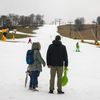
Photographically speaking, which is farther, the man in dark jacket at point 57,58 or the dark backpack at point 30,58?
the dark backpack at point 30,58

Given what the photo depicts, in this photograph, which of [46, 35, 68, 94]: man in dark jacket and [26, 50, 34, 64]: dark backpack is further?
[26, 50, 34, 64]: dark backpack

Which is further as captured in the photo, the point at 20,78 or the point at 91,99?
the point at 20,78

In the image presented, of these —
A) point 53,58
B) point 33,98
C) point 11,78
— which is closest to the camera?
point 33,98

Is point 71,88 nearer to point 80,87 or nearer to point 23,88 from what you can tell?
point 80,87

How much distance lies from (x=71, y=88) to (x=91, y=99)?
1983mm

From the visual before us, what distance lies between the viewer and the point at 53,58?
11117 millimetres

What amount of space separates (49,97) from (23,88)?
5.04ft

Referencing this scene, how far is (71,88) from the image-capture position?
41.1ft

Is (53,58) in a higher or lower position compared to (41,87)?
higher

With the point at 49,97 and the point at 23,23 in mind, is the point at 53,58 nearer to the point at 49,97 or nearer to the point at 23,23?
the point at 49,97

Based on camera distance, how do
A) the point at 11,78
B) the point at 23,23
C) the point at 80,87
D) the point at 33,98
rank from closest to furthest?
the point at 33,98, the point at 80,87, the point at 11,78, the point at 23,23

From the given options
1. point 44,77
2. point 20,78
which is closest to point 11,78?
point 20,78

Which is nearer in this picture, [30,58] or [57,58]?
[57,58]

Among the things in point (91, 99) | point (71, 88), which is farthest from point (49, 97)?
point (71, 88)
